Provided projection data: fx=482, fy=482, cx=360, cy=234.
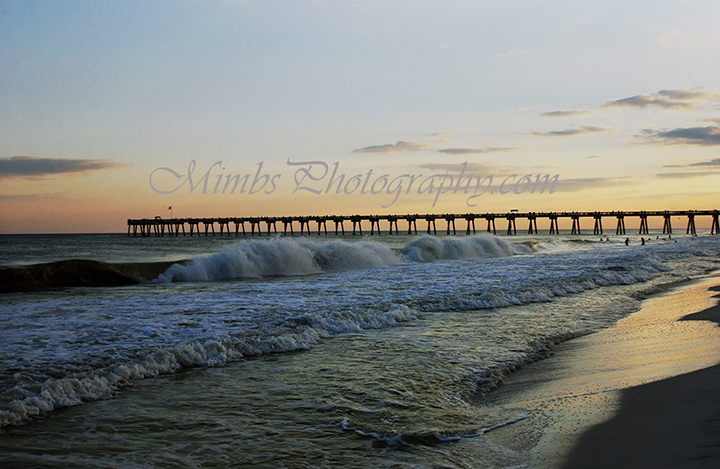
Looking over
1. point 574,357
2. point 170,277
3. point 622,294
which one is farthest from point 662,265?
point 170,277

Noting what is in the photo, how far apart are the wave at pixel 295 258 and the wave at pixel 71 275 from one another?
3.35 feet

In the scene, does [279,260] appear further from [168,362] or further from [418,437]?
[418,437]

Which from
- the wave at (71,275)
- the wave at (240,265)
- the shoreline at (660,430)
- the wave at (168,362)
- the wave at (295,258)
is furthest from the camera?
the wave at (295,258)

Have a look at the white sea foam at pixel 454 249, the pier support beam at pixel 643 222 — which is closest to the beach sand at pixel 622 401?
the white sea foam at pixel 454 249

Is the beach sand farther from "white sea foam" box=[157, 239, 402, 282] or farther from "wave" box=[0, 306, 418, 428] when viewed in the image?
"white sea foam" box=[157, 239, 402, 282]

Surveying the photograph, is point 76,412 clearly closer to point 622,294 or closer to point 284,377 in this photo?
point 284,377

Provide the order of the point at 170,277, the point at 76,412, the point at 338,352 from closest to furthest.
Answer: the point at 76,412, the point at 338,352, the point at 170,277

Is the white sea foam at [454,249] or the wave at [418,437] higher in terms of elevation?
the wave at [418,437]

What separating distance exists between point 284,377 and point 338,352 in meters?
1.38

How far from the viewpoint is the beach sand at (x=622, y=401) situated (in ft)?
11.5

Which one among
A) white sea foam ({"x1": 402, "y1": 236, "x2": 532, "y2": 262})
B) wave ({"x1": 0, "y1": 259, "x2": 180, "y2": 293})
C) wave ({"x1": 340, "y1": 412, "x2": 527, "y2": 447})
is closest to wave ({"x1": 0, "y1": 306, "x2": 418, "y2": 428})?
wave ({"x1": 340, "y1": 412, "x2": 527, "y2": 447})

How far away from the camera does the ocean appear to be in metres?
3.88

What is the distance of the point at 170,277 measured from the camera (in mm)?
18625

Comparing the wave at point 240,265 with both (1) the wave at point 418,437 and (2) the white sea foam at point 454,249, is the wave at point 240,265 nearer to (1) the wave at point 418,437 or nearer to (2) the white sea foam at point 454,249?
(2) the white sea foam at point 454,249
